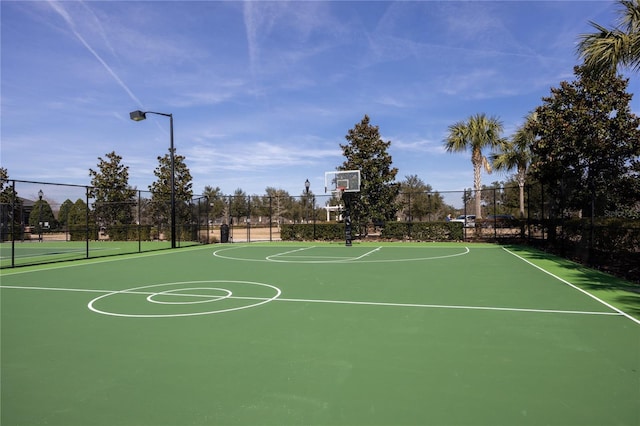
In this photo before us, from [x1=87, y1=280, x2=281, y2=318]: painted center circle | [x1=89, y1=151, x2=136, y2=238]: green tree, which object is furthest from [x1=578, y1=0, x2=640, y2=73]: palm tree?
[x1=89, y1=151, x2=136, y2=238]: green tree

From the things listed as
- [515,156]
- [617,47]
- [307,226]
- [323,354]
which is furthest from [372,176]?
[323,354]

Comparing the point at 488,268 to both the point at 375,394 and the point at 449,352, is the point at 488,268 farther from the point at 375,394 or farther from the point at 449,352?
the point at 375,394

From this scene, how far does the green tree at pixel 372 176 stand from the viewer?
23.2 m

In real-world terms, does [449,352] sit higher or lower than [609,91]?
lower

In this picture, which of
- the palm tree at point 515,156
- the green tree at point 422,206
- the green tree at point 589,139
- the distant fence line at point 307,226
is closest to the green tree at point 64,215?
the distant fence line at point 307,226

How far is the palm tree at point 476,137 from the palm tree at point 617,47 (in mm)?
15773

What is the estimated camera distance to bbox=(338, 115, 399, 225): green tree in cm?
2316

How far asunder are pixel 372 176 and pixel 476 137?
6651mm

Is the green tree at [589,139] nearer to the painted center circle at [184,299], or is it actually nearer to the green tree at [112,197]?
the painted center circle at [184,299]

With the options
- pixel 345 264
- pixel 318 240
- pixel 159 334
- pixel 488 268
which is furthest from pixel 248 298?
pixel 318 240

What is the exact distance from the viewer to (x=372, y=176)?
23.2 m

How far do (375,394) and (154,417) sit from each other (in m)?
1.61

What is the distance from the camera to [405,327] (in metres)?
5.03

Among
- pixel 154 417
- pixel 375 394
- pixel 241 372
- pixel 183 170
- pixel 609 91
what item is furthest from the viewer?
pixel 183 170
